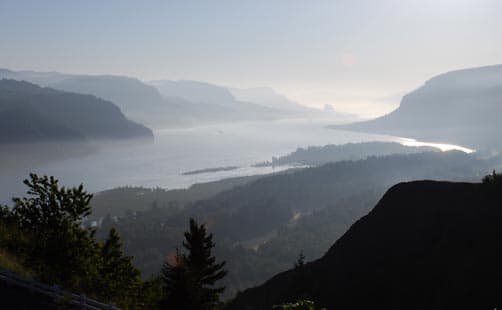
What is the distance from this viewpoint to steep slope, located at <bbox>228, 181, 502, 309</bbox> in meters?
37.6

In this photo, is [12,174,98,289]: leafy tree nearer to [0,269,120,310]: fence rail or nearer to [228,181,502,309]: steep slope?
[0,269,120,310]: fence rail

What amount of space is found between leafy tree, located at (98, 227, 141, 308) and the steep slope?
21.5m

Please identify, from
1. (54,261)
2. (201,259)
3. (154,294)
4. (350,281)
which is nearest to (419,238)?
(350,281)

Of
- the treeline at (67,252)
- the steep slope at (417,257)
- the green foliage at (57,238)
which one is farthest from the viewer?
the steep slope at (417,257)

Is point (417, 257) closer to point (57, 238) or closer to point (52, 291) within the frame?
point (57, 238)

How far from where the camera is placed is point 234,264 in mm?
194375

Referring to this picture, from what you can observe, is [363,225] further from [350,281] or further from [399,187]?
[350,281]

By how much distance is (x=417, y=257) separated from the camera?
145ft

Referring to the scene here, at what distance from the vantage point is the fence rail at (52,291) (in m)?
21.1

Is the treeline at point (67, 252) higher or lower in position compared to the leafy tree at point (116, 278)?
higher

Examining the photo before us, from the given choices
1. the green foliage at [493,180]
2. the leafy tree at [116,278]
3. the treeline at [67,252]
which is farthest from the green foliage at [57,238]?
the green foliage at [493,180]

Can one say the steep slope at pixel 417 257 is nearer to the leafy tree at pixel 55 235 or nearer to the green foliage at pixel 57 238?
the green foliage at pixel 57 238

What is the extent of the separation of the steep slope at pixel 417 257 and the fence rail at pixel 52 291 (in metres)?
28.7

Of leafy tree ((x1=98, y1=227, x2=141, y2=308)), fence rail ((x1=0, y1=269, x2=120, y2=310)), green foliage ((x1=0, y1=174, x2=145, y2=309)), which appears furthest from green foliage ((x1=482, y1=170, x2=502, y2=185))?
fence rail ((x1=0, y1=269, x2=120, y2=310))
